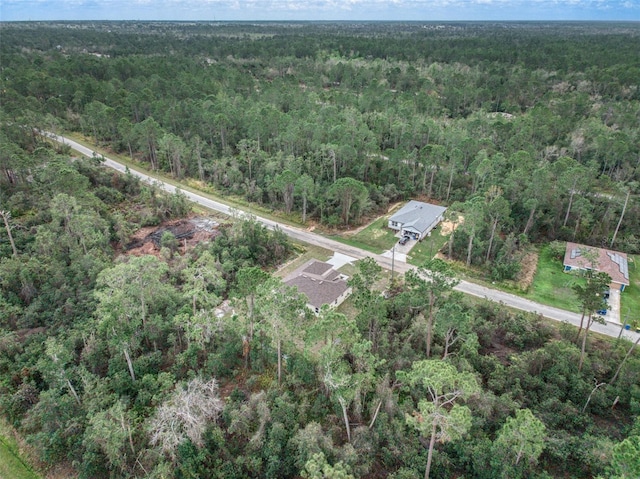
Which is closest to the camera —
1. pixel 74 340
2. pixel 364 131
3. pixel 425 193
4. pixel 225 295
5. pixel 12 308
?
pixel 74 340

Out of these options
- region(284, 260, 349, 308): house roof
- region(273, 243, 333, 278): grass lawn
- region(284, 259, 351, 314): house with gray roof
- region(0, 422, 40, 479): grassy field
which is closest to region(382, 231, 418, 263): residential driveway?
region(273, 243, 333, 278): grass lawn

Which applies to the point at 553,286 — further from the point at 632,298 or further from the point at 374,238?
the point at 374,238

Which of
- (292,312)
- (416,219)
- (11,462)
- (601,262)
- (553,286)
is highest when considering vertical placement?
(292,312)

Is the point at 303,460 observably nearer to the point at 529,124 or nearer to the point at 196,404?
the point at 196,404

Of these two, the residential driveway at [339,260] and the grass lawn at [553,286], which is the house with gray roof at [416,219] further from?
the grass lawn at [553,286]

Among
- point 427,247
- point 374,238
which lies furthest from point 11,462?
point 427,247

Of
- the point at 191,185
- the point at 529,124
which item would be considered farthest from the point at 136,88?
the point at 529,124
